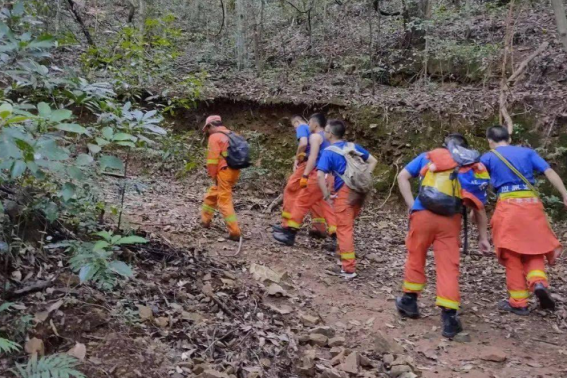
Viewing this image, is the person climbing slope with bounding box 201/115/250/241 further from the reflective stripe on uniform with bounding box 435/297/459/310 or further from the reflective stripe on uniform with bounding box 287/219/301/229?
the reflective stripe on uniform with bounding box 435/297/459/310

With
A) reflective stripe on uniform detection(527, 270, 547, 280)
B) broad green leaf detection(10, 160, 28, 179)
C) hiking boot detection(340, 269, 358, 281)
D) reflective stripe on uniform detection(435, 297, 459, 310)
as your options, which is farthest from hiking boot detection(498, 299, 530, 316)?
broad green leaf detection(10, 160, 28, 179)

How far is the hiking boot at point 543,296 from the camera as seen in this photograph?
5.29m

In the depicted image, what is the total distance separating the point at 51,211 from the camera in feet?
10.6

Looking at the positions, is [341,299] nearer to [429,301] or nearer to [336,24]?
[429,301]

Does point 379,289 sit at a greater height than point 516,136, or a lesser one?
lesser

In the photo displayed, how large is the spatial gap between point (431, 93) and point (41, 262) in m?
9.05

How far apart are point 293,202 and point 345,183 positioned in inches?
55.0

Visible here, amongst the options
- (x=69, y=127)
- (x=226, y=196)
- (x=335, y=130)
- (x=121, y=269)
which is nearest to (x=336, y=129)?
(x=335, y=130)

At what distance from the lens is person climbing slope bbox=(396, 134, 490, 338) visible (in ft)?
16.0

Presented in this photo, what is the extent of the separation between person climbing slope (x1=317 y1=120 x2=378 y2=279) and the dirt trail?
1.19 ft

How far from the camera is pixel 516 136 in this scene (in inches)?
357

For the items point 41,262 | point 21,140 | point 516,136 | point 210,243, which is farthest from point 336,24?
point 21,140

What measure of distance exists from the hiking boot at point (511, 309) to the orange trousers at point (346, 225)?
69.7 inches

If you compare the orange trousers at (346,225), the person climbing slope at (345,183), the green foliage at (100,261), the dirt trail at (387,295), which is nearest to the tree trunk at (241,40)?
the dirt trail at (387,295)
